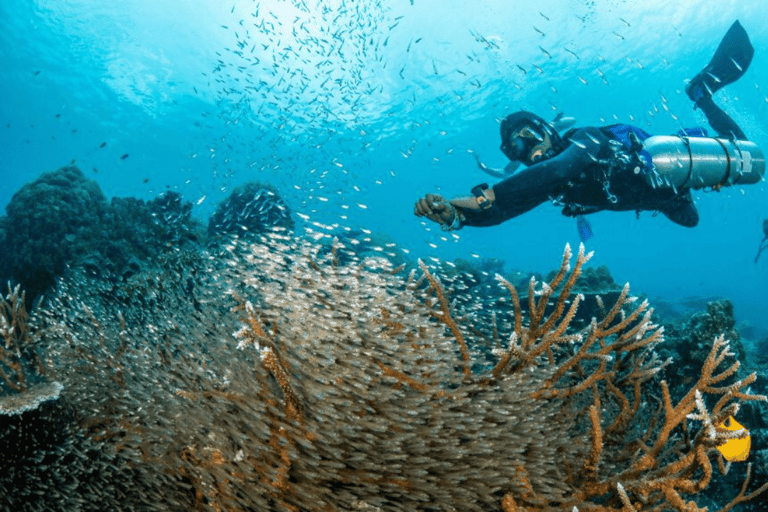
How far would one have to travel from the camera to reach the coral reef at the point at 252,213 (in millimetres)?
15097

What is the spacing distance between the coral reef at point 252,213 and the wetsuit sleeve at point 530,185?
12105mm

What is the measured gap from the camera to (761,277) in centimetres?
11706

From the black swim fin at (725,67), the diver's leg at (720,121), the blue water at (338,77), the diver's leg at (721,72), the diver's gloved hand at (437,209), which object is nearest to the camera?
the diver's gloved hand at (437,209)

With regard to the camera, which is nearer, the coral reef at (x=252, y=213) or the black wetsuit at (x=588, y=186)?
the black wetsuit at (x=588, y=186)

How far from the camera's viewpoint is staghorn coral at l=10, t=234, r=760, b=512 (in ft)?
7.21

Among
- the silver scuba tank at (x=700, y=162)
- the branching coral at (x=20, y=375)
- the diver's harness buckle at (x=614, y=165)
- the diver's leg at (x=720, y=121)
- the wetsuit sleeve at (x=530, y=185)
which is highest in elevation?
the diver's leg at (x=720, y=121)

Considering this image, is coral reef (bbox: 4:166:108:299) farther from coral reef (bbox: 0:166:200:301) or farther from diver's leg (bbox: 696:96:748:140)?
diver's leg (bbox: 696:96:748:140)

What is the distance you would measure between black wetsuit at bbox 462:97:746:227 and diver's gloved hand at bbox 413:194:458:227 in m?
0.15

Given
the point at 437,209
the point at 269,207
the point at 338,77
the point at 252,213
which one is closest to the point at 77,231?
the point at 252,213

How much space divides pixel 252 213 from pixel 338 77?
36.0 metres

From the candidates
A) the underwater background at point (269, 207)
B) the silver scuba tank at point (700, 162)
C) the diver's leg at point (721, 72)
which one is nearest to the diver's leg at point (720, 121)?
the diver's leg at point (721, 72)

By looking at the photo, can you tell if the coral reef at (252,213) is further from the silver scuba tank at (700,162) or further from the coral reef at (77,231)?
the silver scuba tank at (700,162)

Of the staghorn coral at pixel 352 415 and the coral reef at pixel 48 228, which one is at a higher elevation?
the coral reef at pixel 48 228

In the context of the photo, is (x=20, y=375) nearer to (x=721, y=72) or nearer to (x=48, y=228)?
(x=48, y=228)
